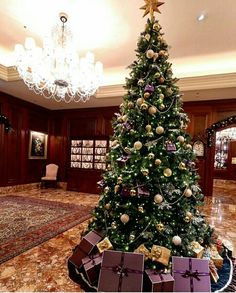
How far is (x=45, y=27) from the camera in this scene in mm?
3758

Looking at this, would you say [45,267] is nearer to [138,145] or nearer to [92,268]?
[92,268]

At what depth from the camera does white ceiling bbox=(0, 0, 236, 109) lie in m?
3.12

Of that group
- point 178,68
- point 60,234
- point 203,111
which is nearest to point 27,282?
point 60,234

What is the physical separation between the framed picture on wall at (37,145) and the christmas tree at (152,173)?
18.6 feet

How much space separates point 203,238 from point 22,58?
3955 millimetres

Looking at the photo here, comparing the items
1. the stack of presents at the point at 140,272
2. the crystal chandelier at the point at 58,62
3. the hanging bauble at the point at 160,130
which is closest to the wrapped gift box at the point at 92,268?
the stack of presents at the point at 140,272

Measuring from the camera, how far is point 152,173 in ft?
7.16

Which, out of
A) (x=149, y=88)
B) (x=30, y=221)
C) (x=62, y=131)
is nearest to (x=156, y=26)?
(x=149, y=88)

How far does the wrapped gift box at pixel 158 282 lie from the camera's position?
1764 millimetres

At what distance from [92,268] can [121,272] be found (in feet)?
1.06

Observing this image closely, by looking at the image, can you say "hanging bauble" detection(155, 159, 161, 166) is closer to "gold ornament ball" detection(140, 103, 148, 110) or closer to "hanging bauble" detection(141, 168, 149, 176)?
"hanging bauble" detection(141, 168, 149, 176)

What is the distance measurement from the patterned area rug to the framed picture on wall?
211 cm

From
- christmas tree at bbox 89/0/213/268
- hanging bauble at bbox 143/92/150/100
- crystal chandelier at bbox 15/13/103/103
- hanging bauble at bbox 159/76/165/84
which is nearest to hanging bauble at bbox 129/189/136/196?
christmas tree at bbox 89/0/213/268

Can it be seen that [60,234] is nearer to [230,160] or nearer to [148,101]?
[148,101]
